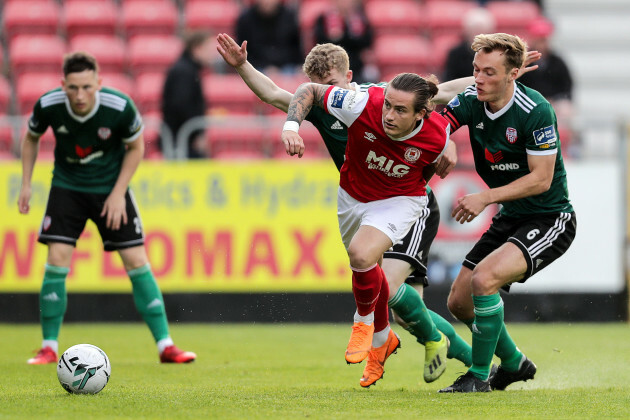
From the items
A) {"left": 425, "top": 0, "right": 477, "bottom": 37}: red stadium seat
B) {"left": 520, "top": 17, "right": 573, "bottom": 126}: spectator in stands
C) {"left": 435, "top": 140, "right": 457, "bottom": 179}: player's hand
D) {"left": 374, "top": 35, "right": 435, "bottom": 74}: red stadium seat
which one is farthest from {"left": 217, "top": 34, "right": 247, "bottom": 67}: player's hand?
{"left": 425, "top": 0, "right": 477, "bottom": 37}: red stadium seat

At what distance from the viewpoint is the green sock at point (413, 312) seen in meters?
6.79

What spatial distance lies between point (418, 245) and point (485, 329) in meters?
0.93

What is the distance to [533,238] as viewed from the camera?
255 inches

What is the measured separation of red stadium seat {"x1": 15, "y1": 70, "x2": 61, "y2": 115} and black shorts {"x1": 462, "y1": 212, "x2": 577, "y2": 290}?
841 cm

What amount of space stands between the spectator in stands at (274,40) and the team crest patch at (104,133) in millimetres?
5280

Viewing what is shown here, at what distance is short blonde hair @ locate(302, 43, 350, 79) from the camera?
22.5 feet

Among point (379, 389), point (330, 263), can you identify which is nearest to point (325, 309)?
point (330, 263)

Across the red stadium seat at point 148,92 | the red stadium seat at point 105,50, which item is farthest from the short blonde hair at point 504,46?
the red stadium seat at point 105,50

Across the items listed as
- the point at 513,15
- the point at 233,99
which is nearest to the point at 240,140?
the point at 233,99

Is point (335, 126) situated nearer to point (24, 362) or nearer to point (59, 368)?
point (59, 368)

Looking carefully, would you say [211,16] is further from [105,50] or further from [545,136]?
[545,136]

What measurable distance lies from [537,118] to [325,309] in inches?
230

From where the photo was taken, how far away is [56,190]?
8266 millimetres

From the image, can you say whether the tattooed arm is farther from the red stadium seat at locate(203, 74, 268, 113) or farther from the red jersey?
the red stadium seat at locate(203, 74, 268, 113)
